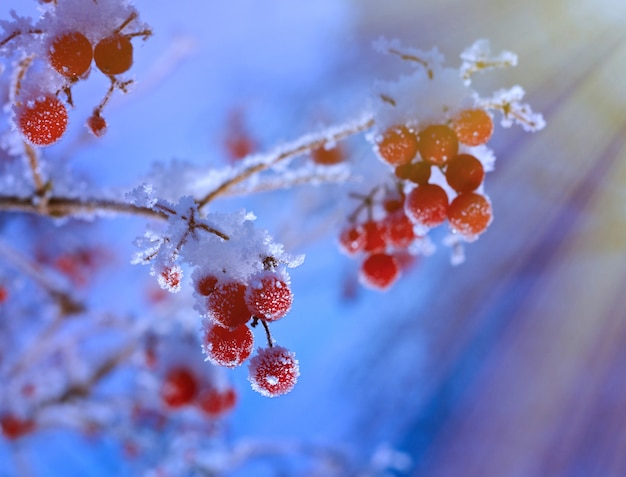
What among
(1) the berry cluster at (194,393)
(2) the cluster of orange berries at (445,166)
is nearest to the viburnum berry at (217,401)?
(1) the berry cluster at (194,393)

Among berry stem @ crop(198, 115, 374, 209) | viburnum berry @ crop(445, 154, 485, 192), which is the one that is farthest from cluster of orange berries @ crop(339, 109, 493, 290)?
berry stem @ crop(198, 115, 374, 209)

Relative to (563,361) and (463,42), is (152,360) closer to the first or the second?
(463,42)

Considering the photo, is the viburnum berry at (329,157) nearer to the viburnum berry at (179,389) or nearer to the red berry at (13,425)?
the viburnum berry at (179,389)

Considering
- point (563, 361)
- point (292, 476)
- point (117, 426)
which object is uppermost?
point (563, 361)

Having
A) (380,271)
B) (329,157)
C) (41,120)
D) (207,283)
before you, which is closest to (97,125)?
(41,120)

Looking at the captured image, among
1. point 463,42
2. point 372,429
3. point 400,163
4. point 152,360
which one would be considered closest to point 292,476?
point 372,429

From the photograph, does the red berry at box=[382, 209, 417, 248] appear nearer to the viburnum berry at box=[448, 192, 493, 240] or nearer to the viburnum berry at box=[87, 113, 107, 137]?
the viburnum berry at box=[448, 192, 493, 240]

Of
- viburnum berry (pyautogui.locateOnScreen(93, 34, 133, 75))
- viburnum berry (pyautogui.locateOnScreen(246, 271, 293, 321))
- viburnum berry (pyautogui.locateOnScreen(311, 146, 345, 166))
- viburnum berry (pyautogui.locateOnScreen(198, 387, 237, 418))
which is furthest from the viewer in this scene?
viburnum berry (pyautogui.locateOnScreen(311, 146, 345, 166))

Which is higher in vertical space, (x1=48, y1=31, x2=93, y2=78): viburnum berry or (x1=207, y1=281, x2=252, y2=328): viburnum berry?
(x1=48, y1=31, x2=93, y2=78): viburnum berry
